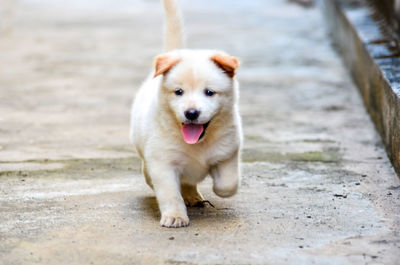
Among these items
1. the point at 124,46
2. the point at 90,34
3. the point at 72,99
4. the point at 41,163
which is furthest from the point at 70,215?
the point at 90,34

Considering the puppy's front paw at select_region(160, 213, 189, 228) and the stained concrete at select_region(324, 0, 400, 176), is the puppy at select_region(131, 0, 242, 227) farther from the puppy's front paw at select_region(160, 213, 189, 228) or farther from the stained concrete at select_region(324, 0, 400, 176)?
the stained concrete at select_region(324, 0, 400, 176)

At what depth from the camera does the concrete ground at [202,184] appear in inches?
137

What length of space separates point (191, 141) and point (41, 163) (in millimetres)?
1750

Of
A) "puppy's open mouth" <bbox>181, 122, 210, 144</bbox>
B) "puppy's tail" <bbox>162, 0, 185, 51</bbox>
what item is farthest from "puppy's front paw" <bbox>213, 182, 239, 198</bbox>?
"puppy's tail" <bbox>162, 0, 185, 51</bbox>

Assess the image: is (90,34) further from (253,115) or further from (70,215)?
(70,215)

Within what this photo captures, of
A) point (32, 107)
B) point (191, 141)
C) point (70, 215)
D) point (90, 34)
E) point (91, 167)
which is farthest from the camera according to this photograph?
point (90, 34)

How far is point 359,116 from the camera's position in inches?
263

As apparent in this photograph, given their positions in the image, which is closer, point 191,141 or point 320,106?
point 191,141

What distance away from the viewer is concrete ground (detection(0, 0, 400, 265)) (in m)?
3.47

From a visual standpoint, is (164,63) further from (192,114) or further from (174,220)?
(174,220)

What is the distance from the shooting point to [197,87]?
3.70 meters

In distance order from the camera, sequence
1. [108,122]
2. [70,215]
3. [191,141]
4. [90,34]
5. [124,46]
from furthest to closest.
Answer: [90,34] < [124,46] < [108,122] < [70,215] < [191,141]

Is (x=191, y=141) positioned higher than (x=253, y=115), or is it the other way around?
(x=191, y=141)

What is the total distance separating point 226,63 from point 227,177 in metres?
0.62
